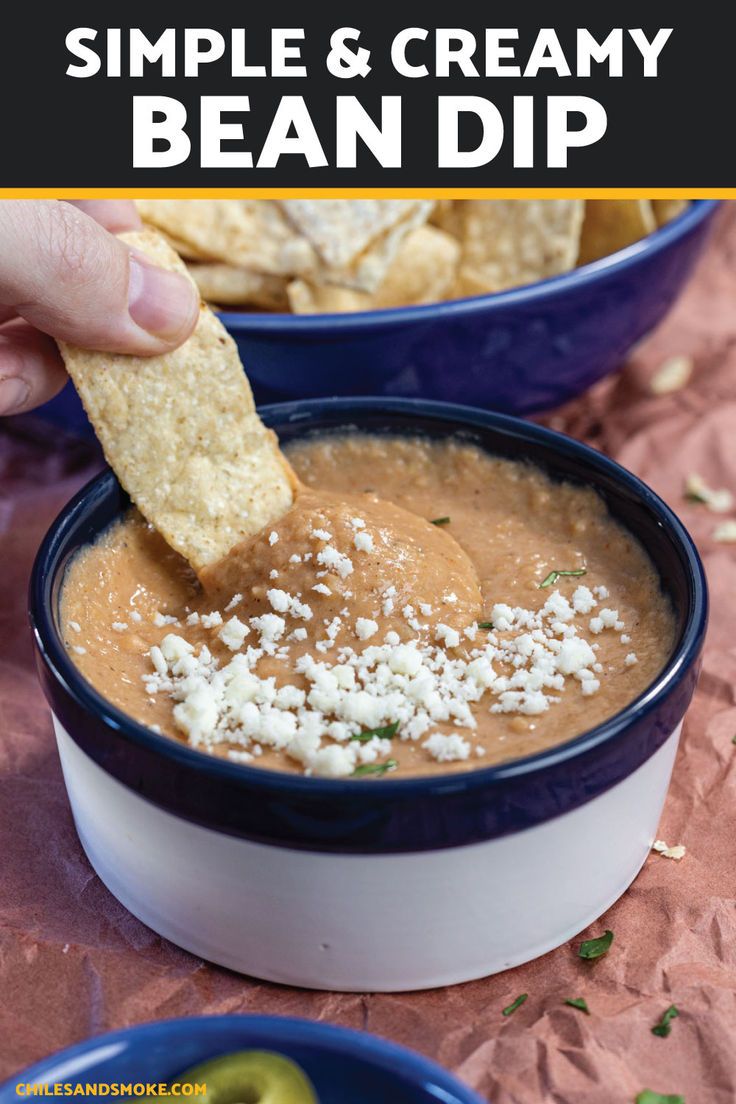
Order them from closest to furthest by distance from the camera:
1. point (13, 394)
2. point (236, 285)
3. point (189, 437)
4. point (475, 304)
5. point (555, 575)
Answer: point (555, 575) → point (189, 437) → point (13, 394) → point (475, 304) → point (236, 285)

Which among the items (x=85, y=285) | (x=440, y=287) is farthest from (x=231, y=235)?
(x=85, y=285)

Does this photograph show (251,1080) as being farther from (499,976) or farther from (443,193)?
(443,193)

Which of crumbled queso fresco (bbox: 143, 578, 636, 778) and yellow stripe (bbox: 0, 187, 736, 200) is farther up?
yellow stripe (bbox: 0, 187, 736, 200)

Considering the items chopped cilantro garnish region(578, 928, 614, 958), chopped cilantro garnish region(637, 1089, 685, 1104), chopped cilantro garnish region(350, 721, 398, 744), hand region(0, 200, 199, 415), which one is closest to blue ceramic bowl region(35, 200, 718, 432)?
hand region(0, 200, 199, 415)

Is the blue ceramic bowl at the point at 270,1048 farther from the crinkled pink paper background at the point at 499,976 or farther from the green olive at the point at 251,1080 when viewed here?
the crinkled pink paper background at the point at 499,976

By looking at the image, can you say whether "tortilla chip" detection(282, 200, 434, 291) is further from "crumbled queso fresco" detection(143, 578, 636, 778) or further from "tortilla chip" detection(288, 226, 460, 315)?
"crumbled queso fresco" detection(143, 578, 636, 778)

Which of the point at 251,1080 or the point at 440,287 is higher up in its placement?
the point at 440,287
